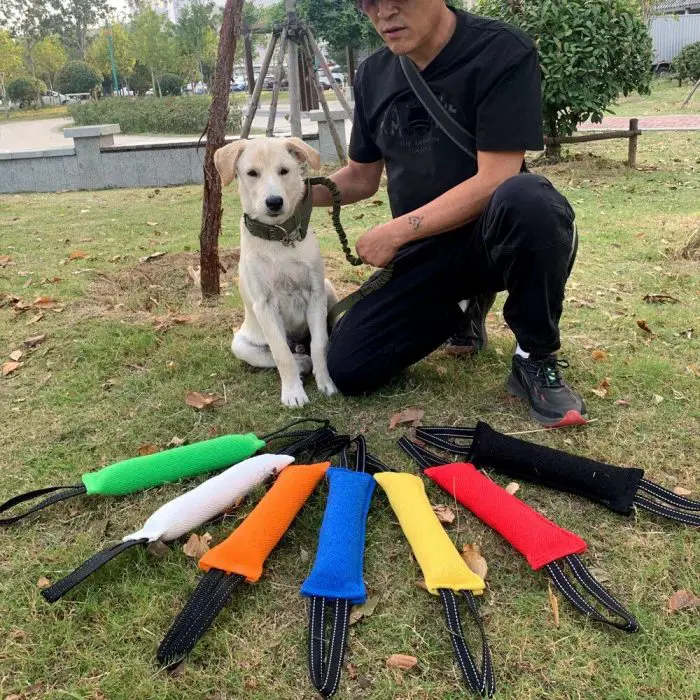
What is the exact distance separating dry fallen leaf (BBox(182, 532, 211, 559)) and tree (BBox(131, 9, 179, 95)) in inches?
1782

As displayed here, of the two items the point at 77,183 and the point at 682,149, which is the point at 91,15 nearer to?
the point at 77,183

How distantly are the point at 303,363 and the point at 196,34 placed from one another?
1816 inches

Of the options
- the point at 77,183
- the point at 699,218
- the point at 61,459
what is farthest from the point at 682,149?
the point at 61,459

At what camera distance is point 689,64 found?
2305cm

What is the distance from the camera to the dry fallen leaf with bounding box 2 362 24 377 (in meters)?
3.66

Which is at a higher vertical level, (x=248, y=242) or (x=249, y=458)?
(x=248, y=242)

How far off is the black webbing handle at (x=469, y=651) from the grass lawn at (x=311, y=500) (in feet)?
0.14

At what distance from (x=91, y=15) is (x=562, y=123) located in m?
66.4

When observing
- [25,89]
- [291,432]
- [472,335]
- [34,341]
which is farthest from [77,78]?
[291,432]

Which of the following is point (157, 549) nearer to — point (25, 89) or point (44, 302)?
point (44, 302)

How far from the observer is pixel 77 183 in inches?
440

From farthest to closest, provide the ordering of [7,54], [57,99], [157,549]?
[57,99] < [7,54] < [157,549]

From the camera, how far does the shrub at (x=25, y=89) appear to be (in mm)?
44031

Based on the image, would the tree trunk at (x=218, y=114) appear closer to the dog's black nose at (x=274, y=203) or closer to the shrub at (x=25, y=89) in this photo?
the dog's black nose at (x=274, y=203)
